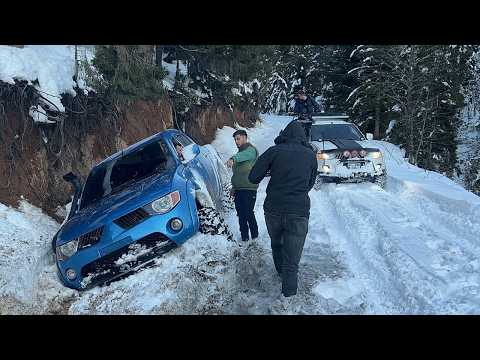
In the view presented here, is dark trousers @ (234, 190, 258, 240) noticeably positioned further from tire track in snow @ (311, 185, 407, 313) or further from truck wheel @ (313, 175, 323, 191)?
truck wheel @ (313, 175, 323, 191)

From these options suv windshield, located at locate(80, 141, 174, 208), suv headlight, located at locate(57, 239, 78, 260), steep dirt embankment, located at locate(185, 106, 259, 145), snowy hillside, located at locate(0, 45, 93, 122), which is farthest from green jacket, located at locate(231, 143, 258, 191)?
steep dirt embankment, located at locate(185, 106, 259, 145)

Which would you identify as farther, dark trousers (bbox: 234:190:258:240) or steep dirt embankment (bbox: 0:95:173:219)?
steep dirt embankment (bbox: 0:95:173:219)

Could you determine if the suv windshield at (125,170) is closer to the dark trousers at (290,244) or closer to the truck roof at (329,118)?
the dark trousers at (290,244)

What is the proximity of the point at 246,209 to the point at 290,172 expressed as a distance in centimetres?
179

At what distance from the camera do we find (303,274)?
5289 millimetres

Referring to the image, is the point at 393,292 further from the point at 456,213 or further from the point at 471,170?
the point at 471,170

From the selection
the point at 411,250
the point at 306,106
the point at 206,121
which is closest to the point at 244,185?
the point at 411,250

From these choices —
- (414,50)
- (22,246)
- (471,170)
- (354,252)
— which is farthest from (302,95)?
(471,170)

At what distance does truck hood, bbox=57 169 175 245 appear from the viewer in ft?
16.8

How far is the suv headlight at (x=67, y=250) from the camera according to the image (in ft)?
16.6

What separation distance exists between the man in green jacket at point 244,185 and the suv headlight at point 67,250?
92.1 inches

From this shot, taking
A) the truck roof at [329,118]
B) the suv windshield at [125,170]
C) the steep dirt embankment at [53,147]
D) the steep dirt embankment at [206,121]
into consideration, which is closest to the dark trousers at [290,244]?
the suv windshield at [125,170]

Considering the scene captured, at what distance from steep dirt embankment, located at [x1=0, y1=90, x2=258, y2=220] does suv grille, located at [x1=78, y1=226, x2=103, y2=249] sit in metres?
3.12
